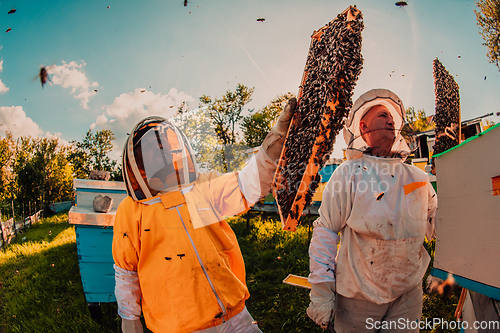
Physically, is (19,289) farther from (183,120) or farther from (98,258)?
(183,120)

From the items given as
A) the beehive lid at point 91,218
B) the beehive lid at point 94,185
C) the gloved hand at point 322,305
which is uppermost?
the beehive lid at point 94,185

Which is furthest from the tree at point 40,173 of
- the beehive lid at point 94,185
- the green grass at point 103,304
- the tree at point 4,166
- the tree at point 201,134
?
the tree at point 201,134

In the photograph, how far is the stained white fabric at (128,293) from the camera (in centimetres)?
170

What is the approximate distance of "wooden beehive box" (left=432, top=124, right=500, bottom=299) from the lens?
50.1 inches

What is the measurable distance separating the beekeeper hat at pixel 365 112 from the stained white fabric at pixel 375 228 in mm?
138

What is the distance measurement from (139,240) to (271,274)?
3.72 meters

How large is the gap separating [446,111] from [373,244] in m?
3.80

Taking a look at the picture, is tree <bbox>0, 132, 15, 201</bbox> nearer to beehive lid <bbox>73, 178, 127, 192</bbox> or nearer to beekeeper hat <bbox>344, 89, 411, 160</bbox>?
beehive lid <bbox>73, 178, 127, 192</bbox>

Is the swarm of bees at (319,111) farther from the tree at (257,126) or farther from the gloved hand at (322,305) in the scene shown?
the tree at (257,126)

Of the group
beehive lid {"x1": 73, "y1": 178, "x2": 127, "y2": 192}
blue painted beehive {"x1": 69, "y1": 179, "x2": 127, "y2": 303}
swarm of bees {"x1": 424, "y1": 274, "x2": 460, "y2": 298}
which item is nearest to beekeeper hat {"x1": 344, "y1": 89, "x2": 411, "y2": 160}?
swarm of bees {"x1": 424, "y1": 274, "x2": 460, "y2": 298}

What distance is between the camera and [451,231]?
60.4 inches

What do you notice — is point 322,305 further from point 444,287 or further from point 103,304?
point 103,304

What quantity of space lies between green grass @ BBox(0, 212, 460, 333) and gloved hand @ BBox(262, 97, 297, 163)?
2.86 metres

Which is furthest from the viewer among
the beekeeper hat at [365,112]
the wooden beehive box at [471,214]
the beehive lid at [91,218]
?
the beehive lid at [91,218]
